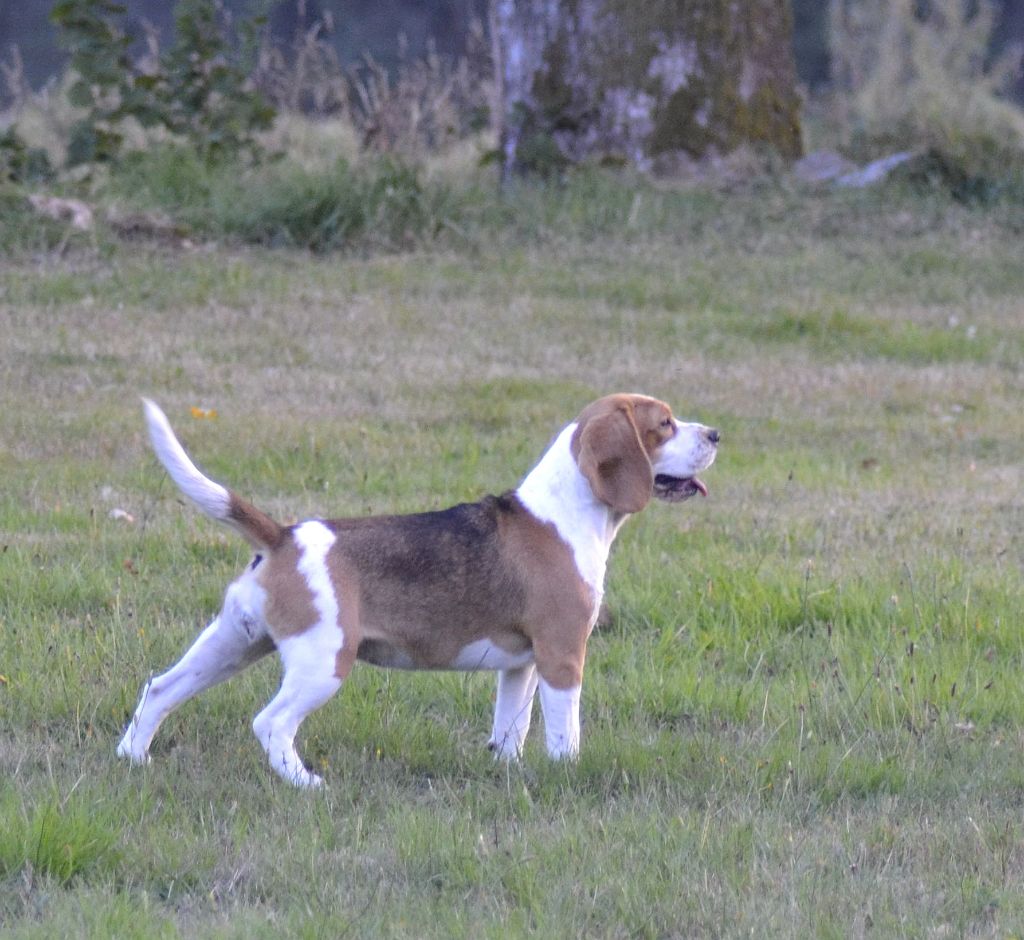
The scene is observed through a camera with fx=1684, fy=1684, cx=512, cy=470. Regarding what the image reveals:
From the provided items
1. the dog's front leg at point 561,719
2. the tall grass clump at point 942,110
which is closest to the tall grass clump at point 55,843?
the dog's front leg at point 561,719

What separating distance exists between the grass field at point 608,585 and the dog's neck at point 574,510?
508 millimetres

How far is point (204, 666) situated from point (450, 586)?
677 millimetres

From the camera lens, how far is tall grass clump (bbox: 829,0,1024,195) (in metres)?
13.7

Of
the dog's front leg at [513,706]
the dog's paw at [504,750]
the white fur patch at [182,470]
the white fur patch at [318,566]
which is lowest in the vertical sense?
the dog's paw at [504,750]

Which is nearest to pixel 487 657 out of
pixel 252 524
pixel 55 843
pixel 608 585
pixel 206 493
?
pixel 252 524

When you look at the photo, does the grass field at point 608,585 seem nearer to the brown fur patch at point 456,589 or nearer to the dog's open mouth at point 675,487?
the brown fur patch at point 456,589

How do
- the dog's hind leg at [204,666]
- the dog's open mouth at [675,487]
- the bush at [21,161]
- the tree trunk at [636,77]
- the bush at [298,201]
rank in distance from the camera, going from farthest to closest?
the tree trunk at [636,77] → the bush at [21,161] → the bush at [298,201] → the dog's open mouth at [675,487] → the dog's hind leg at [204,666]

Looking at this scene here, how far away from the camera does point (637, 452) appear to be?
4.63 meters

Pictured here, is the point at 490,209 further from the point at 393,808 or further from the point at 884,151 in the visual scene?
the point at 393,808

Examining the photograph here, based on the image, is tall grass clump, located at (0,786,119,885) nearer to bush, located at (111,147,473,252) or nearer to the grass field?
the grass field

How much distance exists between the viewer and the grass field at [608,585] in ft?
12.2

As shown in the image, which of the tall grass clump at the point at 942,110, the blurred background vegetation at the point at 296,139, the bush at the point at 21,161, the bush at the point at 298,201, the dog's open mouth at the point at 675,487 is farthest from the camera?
the tall grass clump at the point at 942,110

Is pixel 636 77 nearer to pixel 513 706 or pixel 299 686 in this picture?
pixel 513 706

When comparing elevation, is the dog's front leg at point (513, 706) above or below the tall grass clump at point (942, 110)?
above
